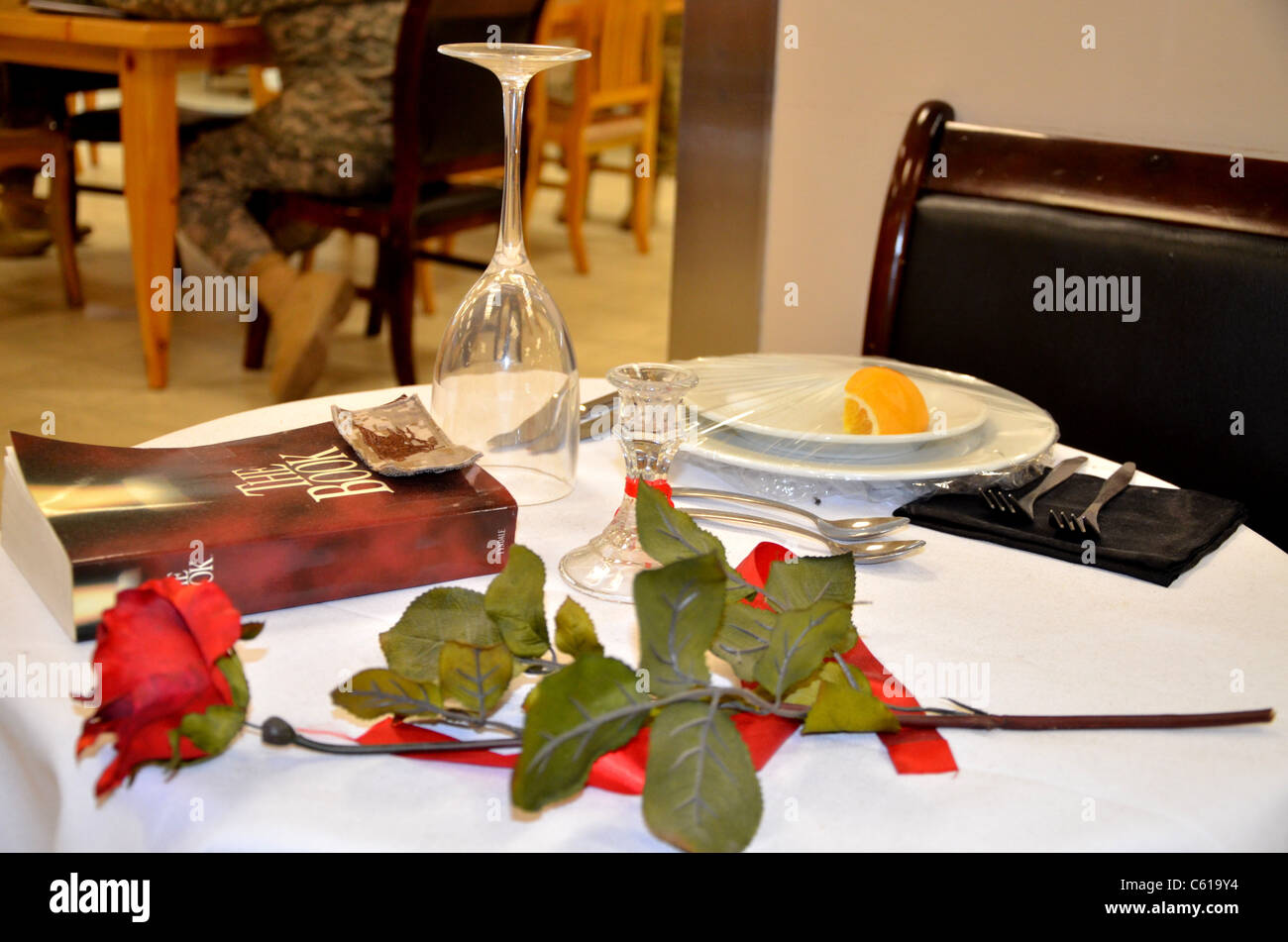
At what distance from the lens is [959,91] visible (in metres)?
1.61

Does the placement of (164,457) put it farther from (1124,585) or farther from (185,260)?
(185,260)

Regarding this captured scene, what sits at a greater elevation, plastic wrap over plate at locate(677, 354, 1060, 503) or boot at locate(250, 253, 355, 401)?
plastic wrap over plate at locate(677, 354, 1060, 503)

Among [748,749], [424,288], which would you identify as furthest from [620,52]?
[748,749]

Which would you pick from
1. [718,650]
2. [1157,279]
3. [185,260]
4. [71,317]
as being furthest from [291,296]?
[718,650]

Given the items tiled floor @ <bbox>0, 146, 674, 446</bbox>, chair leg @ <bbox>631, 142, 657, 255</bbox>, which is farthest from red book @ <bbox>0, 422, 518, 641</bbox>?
chair leg @ <bbox>631, 142, 657, 255</bbox>

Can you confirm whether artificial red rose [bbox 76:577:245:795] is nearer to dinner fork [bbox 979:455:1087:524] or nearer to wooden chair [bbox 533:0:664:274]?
dinner fork [bbox 979:455:1087:524]

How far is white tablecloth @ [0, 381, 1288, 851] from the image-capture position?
52 cm

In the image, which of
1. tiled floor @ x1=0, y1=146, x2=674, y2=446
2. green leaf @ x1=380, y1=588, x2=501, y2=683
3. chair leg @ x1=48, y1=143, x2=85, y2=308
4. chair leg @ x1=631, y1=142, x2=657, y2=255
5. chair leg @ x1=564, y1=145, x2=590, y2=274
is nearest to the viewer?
green leaf @ x1=380, y1=588, x2=501, y2=683

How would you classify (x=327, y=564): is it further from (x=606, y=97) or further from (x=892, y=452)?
(x=606, y=97)

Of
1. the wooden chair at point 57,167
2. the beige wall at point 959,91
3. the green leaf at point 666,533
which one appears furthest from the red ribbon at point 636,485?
the wooden chair at point 57,167

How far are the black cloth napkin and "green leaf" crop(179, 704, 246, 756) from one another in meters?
0.49

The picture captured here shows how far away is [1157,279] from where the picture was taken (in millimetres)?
1265

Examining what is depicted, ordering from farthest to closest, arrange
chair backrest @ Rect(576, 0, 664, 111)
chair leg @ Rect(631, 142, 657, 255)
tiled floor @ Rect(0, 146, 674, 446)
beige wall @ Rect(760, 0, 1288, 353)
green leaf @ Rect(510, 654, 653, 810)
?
1. chair leg @ Rect(631, 142, 657, 255)
2. chair backrest @ Rect(576, 0, 664, 111)
3. tiled floor @ Rect(0, 146, 674, 446)
4. beige wall @ Rect(760, 0, 1288, 353)
5. green leaf @ Rect(510, 654, 653, 810)
